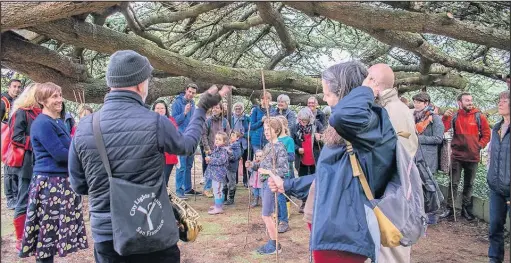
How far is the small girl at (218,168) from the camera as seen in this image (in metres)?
5.95

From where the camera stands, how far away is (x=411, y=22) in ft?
14.0

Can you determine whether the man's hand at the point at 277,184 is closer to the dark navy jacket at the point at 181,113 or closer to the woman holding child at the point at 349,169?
the woman holding child at the point at 349,169

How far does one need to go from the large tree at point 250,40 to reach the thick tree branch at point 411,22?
1 cm

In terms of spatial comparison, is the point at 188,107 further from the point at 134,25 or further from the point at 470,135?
the point at 470,135

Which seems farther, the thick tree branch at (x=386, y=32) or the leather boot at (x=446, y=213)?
the leather boot at (x=446, y=213)

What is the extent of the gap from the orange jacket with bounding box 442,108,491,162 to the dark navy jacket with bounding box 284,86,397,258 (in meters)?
4.03

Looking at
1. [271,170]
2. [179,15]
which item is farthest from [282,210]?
[179,15]

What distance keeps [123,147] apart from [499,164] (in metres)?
3.00

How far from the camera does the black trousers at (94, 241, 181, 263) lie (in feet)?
6.25

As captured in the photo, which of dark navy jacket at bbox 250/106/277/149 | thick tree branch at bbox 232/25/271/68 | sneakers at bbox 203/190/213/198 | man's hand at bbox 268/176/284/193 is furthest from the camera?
thick tree branch at bbox 232/25/271/68

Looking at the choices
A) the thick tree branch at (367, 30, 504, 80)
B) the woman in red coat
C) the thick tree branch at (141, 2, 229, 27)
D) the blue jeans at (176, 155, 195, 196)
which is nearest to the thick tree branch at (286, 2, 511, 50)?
the thick tree branch at (367, 30, 504, 80)

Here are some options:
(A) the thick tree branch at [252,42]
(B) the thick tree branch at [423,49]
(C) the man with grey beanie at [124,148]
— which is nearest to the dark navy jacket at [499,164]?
(B) the thick tree branch at [423,49]

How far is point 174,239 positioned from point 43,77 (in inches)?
160

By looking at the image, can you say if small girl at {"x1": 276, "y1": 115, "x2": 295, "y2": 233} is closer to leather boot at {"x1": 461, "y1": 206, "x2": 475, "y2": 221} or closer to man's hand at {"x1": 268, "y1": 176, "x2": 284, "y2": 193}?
leather boot at {"x1": 461, "y1": 206, "x2": 475, "y2": 221}
